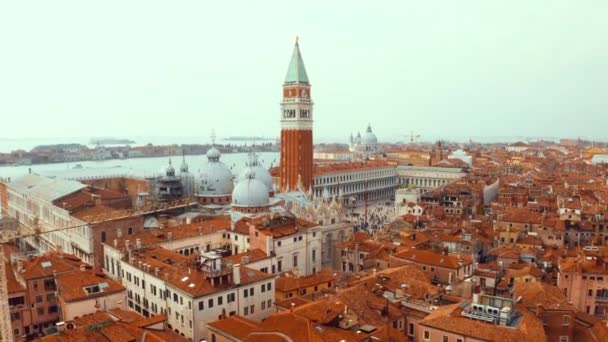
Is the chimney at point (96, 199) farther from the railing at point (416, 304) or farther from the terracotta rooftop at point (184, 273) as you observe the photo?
the railing at point (416, 304)

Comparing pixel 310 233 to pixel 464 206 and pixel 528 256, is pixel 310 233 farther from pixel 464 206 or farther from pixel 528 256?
pixel 464 206

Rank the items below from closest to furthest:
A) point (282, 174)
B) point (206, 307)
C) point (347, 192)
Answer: point (206, 307), point (282, 174), point (347, 192)

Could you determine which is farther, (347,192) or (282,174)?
(347,192)

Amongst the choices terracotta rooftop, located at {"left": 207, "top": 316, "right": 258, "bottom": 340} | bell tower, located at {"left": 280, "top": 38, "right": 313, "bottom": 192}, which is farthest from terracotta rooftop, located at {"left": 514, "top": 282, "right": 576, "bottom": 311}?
bell tower, located at {"left": 280, "top": 38, "right": 313, "bottom": 192}

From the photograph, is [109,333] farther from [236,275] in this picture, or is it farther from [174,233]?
[174,233]

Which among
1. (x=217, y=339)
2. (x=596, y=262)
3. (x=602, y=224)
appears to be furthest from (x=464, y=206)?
(x=217, y=339)

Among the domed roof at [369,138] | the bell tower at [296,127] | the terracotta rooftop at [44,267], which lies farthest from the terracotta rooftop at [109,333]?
the domed roof at [369,138]

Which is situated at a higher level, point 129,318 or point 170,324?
point 129,318
